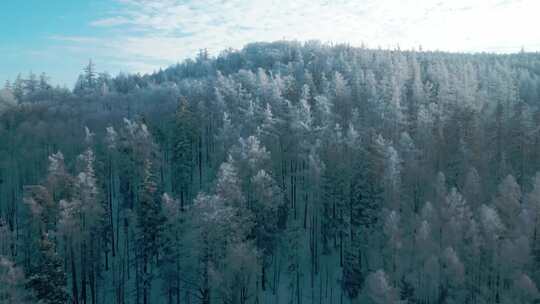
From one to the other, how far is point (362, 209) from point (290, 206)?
534 inches

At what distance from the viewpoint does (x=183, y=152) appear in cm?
6219

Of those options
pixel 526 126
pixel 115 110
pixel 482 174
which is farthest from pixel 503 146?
pixel 115 110

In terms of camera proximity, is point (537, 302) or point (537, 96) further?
point (537, 96)

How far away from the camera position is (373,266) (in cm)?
4631

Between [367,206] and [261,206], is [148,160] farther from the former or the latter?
[367,206]

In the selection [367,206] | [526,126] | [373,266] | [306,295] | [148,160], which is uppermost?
[526,126]

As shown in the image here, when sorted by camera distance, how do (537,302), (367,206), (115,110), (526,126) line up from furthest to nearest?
(115,110)
(526,126)
(367,206)
(537,302)

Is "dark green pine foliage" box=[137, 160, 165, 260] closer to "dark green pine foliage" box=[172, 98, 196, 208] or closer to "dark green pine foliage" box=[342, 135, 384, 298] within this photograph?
"dark green pine foliage" box=[172, 98, 196, 208]

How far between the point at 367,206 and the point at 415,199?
6505 mm

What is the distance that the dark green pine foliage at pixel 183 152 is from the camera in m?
61.9

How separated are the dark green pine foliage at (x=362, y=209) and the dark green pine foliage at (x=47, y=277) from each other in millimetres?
27915

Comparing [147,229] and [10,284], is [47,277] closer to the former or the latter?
[10,284]

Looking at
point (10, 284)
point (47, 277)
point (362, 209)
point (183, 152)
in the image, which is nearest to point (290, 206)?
point (362, 209)

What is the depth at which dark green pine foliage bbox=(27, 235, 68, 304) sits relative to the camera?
39.2 meters
